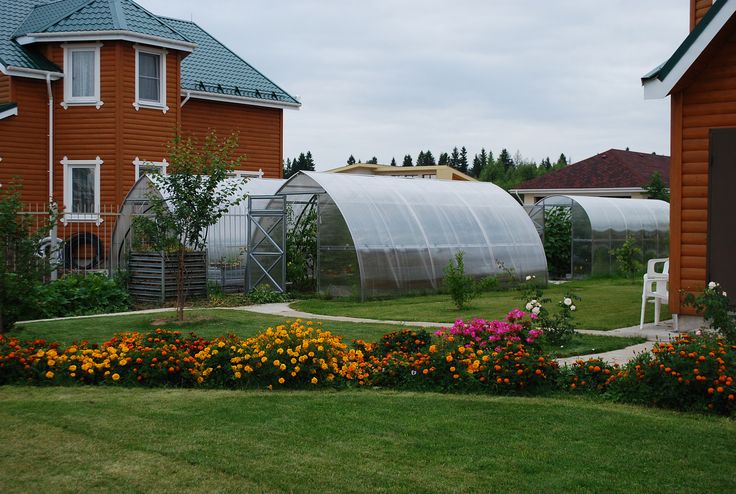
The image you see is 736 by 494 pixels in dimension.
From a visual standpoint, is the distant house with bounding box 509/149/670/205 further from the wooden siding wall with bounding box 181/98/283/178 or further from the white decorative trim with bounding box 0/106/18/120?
the white decorative trim with bounding box 0/106/18/120

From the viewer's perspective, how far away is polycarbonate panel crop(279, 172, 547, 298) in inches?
738

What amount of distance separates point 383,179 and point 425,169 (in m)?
27.6

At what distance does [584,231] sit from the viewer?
2719cm

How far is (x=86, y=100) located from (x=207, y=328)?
12.5m

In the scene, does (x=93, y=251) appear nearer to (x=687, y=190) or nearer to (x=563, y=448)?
(x=687, y=190)

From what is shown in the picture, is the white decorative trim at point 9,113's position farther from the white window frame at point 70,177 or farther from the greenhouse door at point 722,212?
the greenhouse door at point 722,212

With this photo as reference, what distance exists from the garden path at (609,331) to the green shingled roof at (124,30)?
10.3 m

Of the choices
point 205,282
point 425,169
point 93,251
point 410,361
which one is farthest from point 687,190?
point 425,169

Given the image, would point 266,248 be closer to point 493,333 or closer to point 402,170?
point 493,333

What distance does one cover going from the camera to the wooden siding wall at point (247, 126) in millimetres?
27344

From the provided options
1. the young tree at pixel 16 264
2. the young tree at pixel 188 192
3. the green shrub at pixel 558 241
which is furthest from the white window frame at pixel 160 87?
the green shrub at pixel 558 241

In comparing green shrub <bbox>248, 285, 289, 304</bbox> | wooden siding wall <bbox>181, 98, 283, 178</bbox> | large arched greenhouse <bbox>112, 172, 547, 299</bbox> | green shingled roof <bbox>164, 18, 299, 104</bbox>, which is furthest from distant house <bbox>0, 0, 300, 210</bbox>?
green shrub <bbox>248, 285, 289, 304</bbox>

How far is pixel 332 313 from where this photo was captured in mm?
15969

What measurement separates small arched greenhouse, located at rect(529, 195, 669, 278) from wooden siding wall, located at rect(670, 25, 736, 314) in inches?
590
